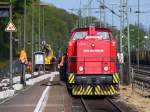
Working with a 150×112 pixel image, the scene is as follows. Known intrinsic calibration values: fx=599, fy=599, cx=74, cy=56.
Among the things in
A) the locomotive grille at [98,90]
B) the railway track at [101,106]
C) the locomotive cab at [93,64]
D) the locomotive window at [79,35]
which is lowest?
the railway track at [101,106]

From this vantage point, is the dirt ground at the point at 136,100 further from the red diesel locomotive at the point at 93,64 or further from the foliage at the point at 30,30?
the foliage at the point at 30,30

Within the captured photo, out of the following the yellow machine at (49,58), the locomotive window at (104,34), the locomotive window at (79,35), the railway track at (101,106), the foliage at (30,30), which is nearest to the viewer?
the railway track at (101,106)

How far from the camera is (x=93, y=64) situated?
112 feet

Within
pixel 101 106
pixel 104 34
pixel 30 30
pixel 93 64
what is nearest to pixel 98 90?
pixel 93 64

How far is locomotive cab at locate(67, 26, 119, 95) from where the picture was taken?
3303cm

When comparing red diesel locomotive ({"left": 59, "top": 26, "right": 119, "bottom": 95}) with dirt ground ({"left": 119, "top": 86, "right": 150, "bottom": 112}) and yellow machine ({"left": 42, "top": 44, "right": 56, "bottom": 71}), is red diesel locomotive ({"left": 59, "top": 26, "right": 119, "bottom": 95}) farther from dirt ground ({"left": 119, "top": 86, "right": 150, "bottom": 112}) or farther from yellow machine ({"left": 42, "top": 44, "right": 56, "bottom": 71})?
yellow machine ({"left": 42, "top": 44, "right": 56, "bottom": 71})

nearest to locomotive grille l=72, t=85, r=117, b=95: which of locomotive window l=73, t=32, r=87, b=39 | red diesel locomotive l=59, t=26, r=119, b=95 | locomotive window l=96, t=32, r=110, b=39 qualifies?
red diesel locomotive l=59, t=26, r=119, b=95

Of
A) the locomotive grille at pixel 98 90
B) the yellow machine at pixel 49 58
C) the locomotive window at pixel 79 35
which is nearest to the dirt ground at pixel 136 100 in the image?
the locomotive grille at pixel 98 90

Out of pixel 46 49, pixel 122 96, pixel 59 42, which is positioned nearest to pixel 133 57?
pixel 46 49

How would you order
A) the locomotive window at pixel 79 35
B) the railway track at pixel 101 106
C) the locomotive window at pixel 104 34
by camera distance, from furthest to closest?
the locomotive window at pixel 79 35 < the locomotive window at pixel 104 34 < the railway track at pixel 101 106

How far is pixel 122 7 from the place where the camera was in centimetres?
4816

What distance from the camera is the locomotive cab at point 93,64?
33.0 metres

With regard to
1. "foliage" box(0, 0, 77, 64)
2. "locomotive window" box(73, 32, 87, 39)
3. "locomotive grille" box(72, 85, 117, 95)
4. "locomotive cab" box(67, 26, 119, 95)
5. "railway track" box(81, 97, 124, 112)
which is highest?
"foliage" box(0, 0, 77, 64)

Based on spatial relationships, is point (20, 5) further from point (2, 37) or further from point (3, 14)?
point (3, 14)
